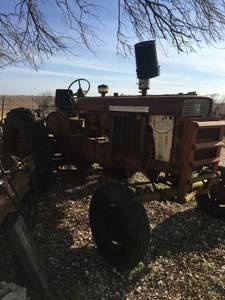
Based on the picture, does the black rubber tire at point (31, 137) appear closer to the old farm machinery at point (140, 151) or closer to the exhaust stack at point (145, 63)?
the old farm machinery at point (140, 151)

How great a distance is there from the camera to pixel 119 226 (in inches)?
146

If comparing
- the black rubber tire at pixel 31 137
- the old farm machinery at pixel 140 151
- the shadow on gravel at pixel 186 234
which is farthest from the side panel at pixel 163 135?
the black rubber tire at pixel 31 137

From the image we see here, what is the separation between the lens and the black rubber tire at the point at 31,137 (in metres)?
5.30

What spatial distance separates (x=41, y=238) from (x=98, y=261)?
0.77 metres

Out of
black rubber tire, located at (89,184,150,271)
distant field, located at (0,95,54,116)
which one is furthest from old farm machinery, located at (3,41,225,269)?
distant field, located at (0,95,54,116)

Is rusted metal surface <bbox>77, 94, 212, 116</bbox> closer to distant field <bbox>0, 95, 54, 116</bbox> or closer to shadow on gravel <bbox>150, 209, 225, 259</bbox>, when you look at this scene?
shadow on gravel <bbox>150, 209, 225, 259</bbox>

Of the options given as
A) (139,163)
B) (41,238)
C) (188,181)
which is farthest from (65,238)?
(188,181)

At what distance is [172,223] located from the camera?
491cm

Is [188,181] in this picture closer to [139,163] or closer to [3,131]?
[139,163]

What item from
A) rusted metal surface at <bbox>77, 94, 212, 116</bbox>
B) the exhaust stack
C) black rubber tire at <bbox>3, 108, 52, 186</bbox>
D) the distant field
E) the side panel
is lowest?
the distant field

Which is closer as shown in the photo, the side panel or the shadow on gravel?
the side panel

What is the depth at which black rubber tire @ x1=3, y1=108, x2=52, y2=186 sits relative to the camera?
530 cm

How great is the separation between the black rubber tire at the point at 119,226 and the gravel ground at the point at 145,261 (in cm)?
19

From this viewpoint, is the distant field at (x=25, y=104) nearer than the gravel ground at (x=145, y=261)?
No
